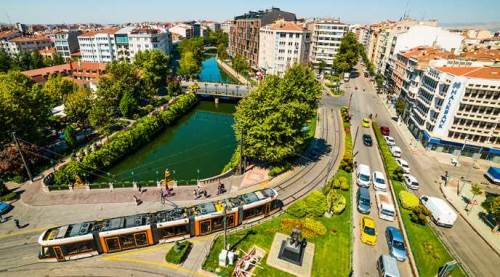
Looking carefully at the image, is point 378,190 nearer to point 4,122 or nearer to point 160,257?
point 160,257

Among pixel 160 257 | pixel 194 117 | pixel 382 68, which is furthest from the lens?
pixel 382 68

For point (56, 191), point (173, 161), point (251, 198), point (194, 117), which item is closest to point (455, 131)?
point (251, 198)

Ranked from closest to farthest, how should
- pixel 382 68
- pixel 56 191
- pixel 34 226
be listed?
pixel 34 226 < pixel 56 191 < pixel 382 68

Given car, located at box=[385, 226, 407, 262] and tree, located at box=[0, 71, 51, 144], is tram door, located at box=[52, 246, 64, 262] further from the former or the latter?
car, located at box=[385, 226, 407, 262]

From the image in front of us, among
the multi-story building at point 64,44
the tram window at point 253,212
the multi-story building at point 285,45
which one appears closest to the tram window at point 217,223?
the tram window at point 253,212

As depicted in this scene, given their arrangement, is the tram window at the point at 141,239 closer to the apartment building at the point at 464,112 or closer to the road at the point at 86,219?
the road at the point at 86,219

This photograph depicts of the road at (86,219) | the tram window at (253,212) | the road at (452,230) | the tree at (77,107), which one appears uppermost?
the tree at (77,107)

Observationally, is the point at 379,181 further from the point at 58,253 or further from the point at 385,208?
the point at 58,253

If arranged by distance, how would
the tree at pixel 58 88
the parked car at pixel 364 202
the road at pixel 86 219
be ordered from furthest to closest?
the tree at pixel 58 88 < the parked car at pixel 364 202 < the road at pixel 86 219
